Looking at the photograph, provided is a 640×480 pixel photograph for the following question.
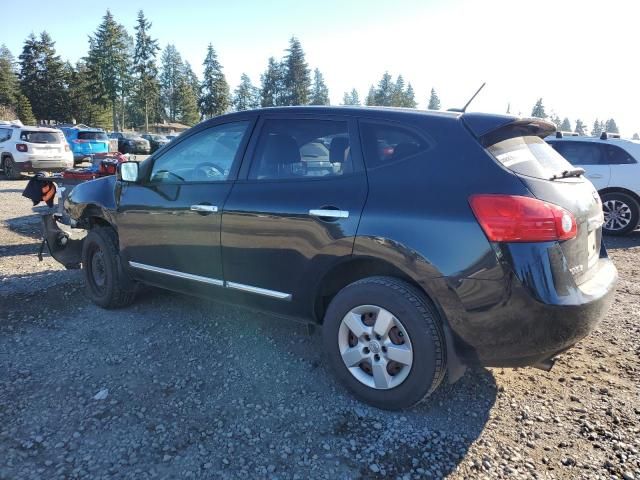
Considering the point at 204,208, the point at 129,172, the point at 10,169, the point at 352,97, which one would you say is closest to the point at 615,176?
the point at 204,208

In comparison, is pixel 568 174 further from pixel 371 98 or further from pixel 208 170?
pixel 371 98

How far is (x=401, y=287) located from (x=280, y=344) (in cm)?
145

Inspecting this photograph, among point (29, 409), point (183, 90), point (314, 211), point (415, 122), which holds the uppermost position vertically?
point (183, 90)

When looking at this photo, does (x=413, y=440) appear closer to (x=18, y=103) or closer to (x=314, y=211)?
(x=314, y=211)

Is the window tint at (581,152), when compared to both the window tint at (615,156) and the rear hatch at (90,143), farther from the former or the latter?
the rear hatch at (90,143)

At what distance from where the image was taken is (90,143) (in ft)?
74.7

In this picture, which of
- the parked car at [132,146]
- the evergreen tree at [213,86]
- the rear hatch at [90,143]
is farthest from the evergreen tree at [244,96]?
the rear hatch at [90,143]

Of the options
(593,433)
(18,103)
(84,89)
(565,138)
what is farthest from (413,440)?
(84,89)

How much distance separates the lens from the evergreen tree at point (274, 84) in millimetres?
75688

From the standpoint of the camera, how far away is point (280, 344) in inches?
150

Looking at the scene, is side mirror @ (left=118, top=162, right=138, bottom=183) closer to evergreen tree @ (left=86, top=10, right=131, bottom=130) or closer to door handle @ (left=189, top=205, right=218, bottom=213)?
door handle @ (left=189, top=205, right=218, bottom=213)

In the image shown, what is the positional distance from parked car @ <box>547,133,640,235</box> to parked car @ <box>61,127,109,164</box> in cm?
2037

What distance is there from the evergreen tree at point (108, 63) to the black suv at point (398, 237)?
72.0m

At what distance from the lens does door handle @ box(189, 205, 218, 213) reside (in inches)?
139
